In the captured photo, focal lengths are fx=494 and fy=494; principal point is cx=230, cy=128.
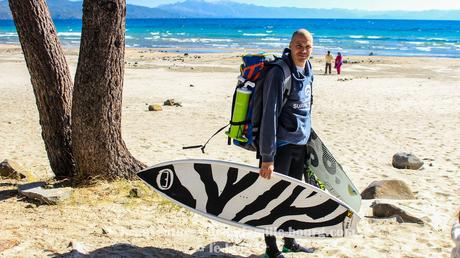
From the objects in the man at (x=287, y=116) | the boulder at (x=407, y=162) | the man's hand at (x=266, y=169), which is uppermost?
the man at (x=287, y=116)

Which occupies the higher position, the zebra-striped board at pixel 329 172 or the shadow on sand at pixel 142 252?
the zebra-striped board at pixel 329 172

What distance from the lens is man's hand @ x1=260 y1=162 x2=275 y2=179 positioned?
3746 mm

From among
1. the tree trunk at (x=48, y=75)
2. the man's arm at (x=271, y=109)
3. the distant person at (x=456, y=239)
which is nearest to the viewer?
the distant person at (x=456, y=239)

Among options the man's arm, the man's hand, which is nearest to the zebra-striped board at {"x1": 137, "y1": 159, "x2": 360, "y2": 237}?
the man's hand

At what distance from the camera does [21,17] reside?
5.56 metres

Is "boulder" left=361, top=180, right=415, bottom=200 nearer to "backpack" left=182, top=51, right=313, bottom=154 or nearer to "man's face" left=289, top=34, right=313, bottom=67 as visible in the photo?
"backpack" left=182, top=51, right=313, bottom=154

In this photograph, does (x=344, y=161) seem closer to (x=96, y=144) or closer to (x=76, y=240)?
(x=96, y=144)

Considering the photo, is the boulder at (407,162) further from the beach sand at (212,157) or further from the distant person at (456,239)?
the distant person at (456,239)

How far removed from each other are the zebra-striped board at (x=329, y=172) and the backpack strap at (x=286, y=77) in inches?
33.5

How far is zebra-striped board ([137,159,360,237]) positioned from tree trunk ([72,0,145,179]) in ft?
4.99

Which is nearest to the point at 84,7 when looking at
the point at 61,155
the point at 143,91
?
the point at 61,155

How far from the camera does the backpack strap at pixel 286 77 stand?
369 cm

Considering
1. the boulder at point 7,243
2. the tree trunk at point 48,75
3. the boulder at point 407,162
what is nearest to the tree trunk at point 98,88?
the tree trunk at point 48,75

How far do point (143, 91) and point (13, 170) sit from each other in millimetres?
11320
